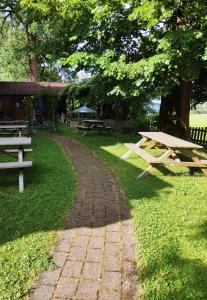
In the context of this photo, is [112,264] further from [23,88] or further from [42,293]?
[23,88]

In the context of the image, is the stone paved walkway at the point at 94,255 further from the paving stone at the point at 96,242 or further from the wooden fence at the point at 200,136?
the wooden fence at the point at 200,136

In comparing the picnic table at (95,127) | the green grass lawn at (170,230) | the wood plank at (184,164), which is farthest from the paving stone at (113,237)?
the picnic table at (95,127)

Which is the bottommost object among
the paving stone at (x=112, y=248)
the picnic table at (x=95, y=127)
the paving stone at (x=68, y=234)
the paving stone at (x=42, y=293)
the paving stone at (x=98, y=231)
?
the paving stone at (x=42, y=293)

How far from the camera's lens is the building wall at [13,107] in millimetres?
28781

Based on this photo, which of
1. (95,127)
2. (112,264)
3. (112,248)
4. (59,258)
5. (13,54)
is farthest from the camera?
(13,54)

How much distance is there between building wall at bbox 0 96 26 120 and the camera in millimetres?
28781

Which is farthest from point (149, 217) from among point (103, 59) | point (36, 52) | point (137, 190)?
point (36, 52)

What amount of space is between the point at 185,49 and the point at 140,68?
148 cm

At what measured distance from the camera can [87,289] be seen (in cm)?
342

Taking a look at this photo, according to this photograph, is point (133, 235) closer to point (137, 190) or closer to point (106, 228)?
point (106, 228)

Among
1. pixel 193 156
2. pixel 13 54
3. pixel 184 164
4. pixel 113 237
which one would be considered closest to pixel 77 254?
pixel 113 237

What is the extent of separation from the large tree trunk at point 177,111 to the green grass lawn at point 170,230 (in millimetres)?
4706

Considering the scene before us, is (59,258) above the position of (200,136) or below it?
below

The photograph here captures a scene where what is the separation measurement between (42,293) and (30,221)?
178cm
